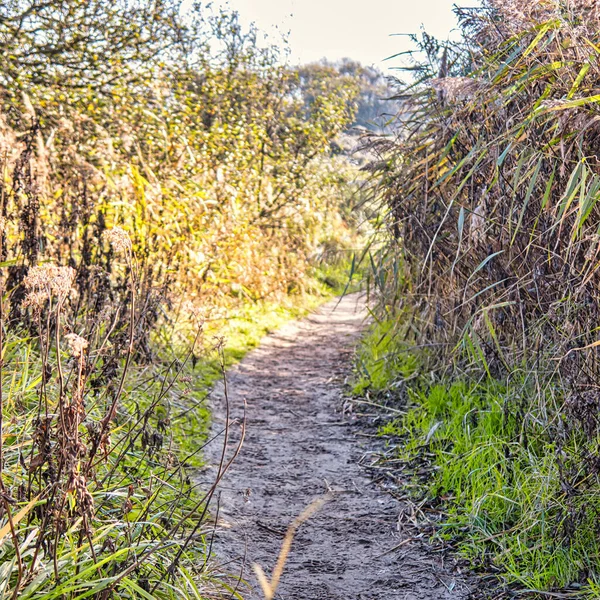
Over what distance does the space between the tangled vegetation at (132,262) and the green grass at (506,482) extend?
128 cm

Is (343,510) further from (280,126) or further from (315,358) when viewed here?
(280,126)

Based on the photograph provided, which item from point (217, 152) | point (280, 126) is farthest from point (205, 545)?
point (280, 126)

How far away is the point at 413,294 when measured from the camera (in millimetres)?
5160

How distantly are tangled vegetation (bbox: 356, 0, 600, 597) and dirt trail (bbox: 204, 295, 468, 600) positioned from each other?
31cm

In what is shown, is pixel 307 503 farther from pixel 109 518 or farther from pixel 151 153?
pixel 151 153

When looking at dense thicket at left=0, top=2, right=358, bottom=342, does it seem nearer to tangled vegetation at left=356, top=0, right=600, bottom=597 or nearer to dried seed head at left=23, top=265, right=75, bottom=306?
dried seed head at left=23, top=265, right=75, bottom=306

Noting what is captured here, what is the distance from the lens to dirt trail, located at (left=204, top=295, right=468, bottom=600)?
117 inches

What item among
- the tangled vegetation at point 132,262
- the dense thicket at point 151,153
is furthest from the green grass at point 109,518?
the dense thicket at point 151,153

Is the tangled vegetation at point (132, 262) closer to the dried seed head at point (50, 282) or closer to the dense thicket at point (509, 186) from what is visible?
the dried seed head at point (50, 282)

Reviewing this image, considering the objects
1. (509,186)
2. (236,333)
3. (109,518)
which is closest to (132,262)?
(109,518)

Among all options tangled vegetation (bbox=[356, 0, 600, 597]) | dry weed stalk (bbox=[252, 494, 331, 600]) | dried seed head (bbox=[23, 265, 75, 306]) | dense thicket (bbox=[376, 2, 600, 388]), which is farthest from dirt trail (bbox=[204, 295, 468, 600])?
dried seed head (bbox=[23, 265, 75, 306])

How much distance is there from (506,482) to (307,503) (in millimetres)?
1145

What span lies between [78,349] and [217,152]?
8.04 m

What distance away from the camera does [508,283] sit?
3.91 metres
